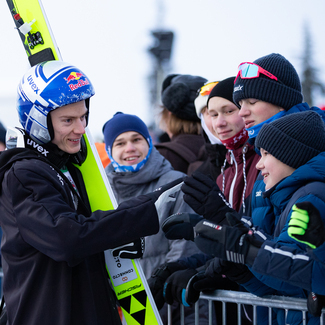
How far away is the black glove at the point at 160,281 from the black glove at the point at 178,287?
0.22 feet

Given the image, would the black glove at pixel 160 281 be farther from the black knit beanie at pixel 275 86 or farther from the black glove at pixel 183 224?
the black knit beanie at pixel 275 86

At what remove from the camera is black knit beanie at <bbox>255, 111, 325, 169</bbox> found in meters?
2.15

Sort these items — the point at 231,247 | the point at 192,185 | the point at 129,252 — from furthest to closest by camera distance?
1. the point at 129,252
2. the point at 192,185
3. the point at 231,247

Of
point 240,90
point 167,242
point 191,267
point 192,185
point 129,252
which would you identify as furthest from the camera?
point 167,242

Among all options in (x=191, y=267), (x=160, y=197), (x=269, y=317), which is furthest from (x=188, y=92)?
(x=269, y=317)

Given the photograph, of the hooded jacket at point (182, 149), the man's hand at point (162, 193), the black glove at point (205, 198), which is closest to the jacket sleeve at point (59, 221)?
the man's hand at point (162, 193)

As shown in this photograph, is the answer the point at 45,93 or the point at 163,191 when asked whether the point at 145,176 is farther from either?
the point at 45,93

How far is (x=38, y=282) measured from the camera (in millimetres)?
2025

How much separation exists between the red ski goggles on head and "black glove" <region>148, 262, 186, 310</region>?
1.28m

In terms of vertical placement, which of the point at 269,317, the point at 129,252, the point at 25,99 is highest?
the point at 25,99

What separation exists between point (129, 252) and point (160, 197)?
0.38 m

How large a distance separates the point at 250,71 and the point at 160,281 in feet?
4.68

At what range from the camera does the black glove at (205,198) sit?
2100 mm

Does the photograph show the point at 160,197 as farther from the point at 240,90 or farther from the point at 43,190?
the point at 240,90
